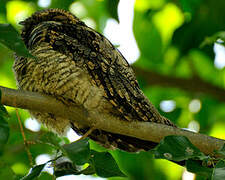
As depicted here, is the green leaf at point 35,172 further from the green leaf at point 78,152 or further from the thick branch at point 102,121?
the thick branch at point 102,121

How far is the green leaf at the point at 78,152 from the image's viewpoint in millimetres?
1363

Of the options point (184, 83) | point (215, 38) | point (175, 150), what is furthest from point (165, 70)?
point (175, 150)

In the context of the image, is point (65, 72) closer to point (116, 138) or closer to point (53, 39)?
point (53, 39)

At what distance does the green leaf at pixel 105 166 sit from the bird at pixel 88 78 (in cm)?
40

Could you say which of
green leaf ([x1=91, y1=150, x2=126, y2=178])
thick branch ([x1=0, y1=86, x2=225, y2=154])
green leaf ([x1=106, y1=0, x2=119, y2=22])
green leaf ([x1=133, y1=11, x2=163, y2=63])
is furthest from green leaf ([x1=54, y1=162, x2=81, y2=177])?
green leaf ([x1=133, y1=11, x2=163, y2=63])

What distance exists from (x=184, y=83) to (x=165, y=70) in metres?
0.50

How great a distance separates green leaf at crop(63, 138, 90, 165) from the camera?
136cm

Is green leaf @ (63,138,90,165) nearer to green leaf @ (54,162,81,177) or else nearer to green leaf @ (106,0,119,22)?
green leaf @ (54,162,81,177)

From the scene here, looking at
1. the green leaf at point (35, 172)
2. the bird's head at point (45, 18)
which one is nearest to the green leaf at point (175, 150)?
the green leaf at point (35, 172)

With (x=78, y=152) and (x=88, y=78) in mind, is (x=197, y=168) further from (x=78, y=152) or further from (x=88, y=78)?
(x=88, y=78)

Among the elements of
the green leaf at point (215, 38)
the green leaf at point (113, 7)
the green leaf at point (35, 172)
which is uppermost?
the green leaf at point (215, 38)

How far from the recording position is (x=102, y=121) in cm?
197

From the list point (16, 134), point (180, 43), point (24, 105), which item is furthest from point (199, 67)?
point (24, 105)

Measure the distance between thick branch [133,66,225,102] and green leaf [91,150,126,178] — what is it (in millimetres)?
2214
